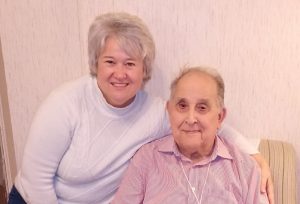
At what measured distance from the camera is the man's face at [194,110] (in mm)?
1497

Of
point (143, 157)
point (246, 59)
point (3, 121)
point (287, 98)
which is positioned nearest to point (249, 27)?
point (246, 59)

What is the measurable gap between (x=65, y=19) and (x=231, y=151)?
3.25 ft

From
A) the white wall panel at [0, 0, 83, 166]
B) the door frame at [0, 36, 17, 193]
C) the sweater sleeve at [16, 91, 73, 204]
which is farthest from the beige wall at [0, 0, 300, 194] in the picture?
the sweater sleeve at [16, 91, 73, 204]

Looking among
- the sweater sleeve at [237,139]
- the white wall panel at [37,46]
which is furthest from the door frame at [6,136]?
the sweater sleeve at [237,139]

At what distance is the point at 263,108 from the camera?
1898mm

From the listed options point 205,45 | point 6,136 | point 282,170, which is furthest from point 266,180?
point 6,136

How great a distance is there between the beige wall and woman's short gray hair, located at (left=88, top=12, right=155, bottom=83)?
287 millimetres

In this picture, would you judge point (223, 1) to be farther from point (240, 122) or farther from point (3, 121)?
point (3, 121)

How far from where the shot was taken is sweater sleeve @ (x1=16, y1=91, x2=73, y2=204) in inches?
61.2

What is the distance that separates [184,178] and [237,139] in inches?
12.8

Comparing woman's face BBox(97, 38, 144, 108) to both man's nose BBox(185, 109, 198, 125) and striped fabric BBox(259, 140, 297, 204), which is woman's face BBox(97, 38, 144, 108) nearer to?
man's nose BBox(185, 109, 198, 125)

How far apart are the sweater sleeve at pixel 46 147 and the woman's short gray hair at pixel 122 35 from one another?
254 millimetres

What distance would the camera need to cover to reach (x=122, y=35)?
1523mm

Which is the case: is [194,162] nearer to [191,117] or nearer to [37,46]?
[191,117]
